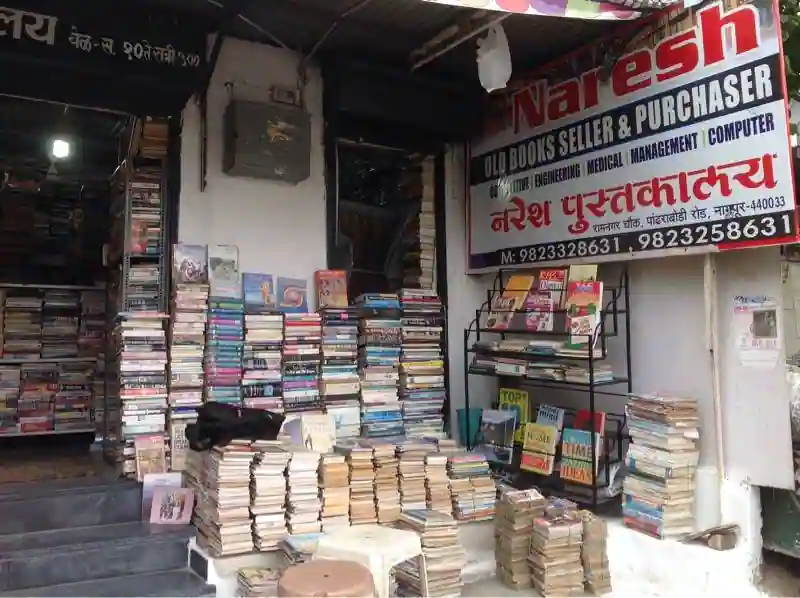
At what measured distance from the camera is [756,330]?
3.79 meters

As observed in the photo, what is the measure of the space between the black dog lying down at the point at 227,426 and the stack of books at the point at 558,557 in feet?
5.56

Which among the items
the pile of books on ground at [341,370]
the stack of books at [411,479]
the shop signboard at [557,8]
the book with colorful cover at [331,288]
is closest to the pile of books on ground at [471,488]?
the stack of books at [411,479]

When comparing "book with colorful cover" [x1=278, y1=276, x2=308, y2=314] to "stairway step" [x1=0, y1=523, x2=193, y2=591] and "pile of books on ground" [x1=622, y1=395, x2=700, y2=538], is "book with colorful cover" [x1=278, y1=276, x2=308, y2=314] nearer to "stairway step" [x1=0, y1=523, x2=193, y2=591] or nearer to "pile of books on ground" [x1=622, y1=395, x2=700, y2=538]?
"stairway step" [x1=0, y1=523, x2=193, y2=591]

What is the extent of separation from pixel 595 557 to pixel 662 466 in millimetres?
662

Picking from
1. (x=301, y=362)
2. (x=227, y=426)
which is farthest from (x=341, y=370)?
(x=227, y=426)

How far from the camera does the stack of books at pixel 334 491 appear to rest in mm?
3879

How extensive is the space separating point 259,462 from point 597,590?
81.4 inches

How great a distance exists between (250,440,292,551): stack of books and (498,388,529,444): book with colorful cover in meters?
1.93

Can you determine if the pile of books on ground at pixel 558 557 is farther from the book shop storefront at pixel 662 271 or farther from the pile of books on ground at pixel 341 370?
the pile of books on ground at pixel 341 370

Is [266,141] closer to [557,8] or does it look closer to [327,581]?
[557,8]

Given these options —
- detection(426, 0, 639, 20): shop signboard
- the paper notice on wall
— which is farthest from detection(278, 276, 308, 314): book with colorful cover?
the paper notice on wall

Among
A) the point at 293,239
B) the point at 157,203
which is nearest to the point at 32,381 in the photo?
the point at 157,203

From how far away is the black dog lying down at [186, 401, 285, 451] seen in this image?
3.83m

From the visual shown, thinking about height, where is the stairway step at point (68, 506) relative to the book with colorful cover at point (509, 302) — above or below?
below
